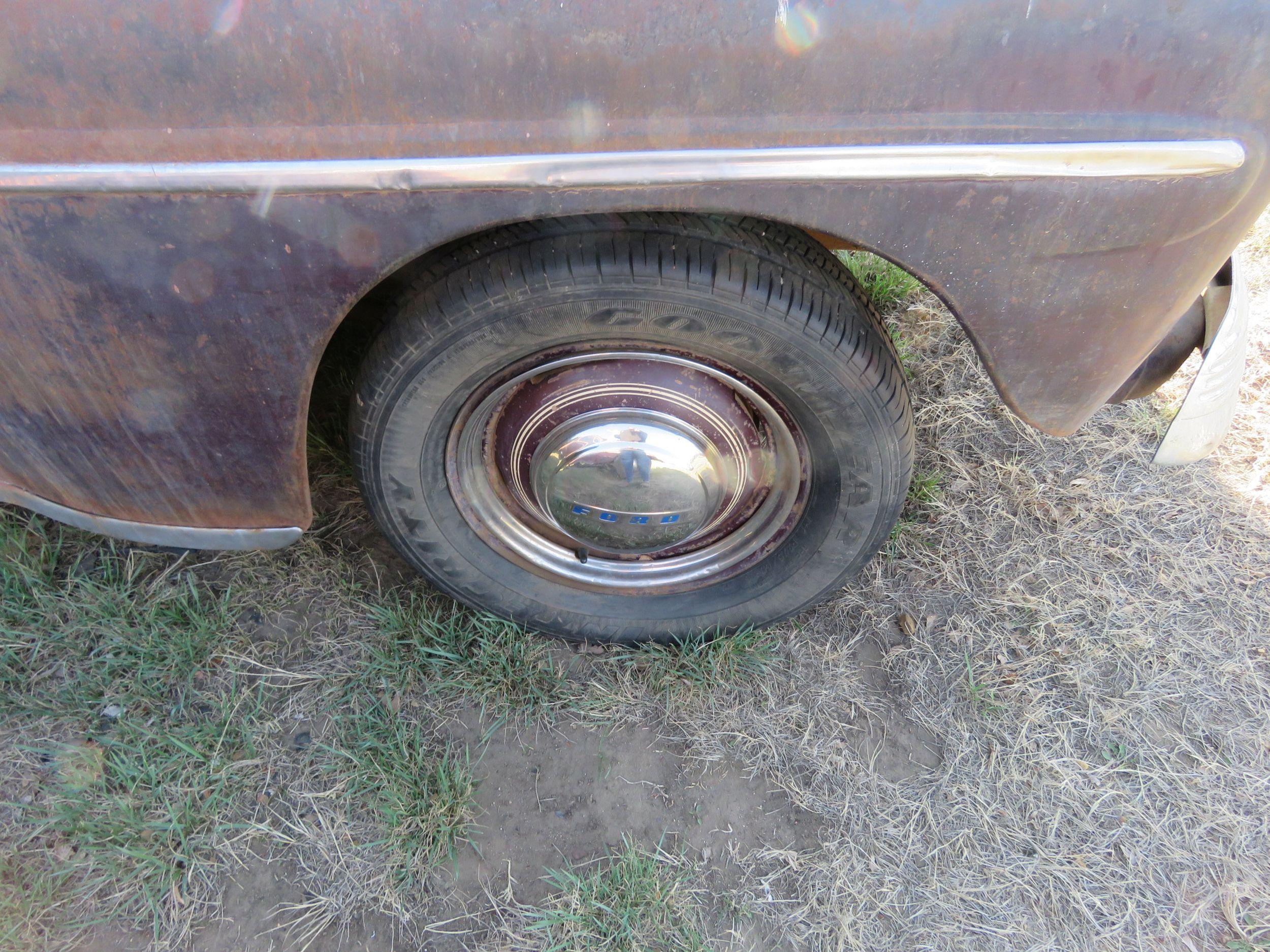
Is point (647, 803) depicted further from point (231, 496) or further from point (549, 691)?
point (231, 496)

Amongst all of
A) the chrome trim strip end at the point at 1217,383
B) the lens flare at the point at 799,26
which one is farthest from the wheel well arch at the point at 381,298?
the chrome trim strip end at the point at 1217,383

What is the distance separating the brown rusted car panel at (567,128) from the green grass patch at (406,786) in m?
0.94

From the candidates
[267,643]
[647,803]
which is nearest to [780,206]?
[647,803]

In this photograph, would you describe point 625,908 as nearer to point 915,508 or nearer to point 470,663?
point 470,663

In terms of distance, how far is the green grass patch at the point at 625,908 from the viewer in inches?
59.7

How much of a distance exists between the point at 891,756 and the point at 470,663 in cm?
104

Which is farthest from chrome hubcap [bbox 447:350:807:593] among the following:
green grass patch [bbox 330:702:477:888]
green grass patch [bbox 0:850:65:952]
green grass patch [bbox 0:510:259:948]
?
green grass patch [bbox 0:850:65:952]

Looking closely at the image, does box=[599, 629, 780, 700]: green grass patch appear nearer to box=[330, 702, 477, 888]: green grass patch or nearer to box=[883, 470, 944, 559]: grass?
box=[330, 702, 477, 888]: green grass patch

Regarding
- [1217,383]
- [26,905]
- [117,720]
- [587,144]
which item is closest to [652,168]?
[587,144]

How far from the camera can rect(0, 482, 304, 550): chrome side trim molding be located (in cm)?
157

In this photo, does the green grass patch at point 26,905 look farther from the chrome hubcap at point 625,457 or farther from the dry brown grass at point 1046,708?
the dry brown grass at point 1046,708

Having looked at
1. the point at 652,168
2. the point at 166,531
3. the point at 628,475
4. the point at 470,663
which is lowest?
the point at 470,663

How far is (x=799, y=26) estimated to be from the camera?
1010 millimetres

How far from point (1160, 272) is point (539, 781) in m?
1.57
